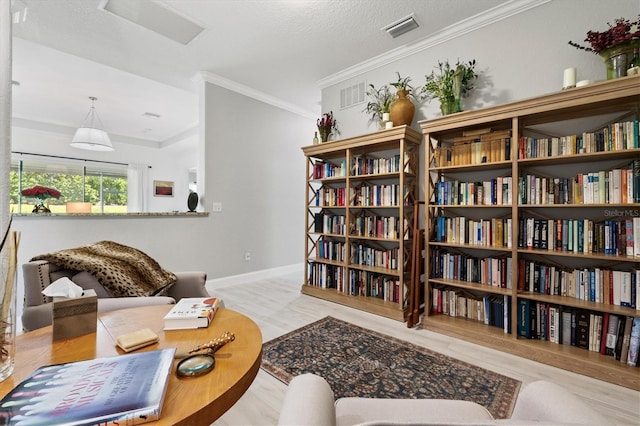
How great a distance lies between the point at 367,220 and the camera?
3.09 m

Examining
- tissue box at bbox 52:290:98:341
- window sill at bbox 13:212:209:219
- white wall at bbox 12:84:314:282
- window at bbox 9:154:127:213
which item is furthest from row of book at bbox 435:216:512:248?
window at bbox 9:154:127:213

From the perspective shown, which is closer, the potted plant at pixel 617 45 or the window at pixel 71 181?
the potted plant at pixel 617 45

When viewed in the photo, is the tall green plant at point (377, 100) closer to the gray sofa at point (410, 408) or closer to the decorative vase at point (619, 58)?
the decorative vase at point (619, 58)

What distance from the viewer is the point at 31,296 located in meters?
1.40

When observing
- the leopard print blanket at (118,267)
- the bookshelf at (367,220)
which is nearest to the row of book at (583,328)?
the bookshelf at (367,220)

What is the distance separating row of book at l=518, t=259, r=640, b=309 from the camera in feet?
5.76

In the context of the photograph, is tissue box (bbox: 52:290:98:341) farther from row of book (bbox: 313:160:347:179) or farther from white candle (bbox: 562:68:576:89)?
white candle (bbox: 562:68:576:89)

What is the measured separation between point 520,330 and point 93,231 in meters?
3.97

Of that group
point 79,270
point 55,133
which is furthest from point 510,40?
point 55,133

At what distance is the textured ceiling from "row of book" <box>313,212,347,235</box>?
6.00 ft

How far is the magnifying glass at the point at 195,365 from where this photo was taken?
2.52 ft

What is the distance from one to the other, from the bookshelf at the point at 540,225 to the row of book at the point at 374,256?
1.30 feet

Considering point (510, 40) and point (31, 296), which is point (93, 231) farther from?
point (510, 40)

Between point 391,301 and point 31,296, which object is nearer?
point 31,296
